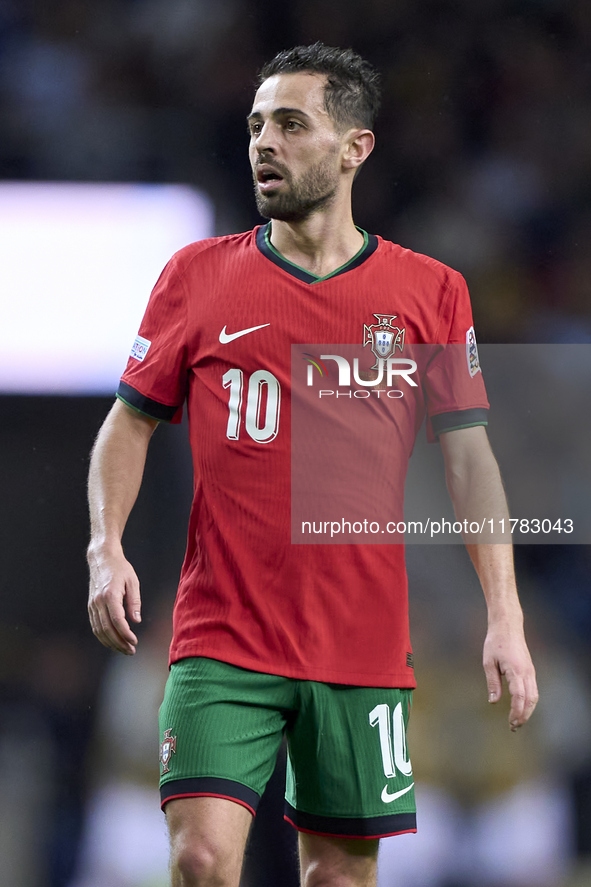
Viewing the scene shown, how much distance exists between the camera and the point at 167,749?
1.60 m

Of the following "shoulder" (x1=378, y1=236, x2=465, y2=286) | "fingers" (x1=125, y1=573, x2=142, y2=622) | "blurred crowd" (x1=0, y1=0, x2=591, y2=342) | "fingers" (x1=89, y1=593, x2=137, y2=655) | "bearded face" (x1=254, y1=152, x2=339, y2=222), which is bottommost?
"fingers" (x1=89, y1=593, x2=137, y2=655)

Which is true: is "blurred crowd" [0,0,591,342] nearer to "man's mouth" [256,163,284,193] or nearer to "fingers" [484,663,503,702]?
"man's mouth" [256,163,284,193]

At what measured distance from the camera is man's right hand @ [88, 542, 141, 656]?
61.5 inches

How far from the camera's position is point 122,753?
2.55m

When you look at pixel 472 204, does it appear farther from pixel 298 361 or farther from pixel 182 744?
pixel 182 744

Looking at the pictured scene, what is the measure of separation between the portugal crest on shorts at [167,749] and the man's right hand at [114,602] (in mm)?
160

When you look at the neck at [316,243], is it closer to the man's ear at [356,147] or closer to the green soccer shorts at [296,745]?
the man's ear at [356,147]

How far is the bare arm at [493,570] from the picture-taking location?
5.44 ft

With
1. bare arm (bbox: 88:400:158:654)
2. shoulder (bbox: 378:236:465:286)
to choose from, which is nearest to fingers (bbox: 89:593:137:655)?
bare arm (bbox: 88:400:158:654)

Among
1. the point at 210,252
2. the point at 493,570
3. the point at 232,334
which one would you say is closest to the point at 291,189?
the point at 210,252

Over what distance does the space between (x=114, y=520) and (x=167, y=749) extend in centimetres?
41

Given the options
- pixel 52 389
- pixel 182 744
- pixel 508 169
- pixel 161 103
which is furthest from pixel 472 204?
pixel 182 744

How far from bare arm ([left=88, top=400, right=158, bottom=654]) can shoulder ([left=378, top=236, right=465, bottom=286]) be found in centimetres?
59

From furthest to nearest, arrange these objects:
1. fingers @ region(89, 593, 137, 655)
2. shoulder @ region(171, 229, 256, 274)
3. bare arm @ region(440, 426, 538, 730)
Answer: shoulder @ region(171, 229, 256, 274) < bare arm @ region(440, 426, 538, 730) < fingers @ region(89, 593, 137, 655)
